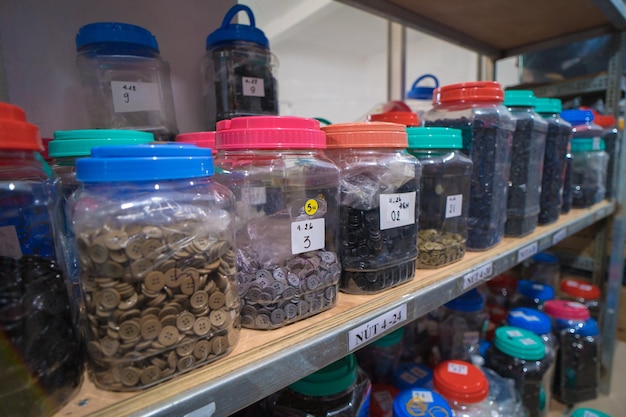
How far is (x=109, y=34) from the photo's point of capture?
0.58 m

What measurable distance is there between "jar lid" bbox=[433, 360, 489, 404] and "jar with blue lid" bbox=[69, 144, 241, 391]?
67cm

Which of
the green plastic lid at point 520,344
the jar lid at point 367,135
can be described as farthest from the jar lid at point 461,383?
the jar lid at point 367,135

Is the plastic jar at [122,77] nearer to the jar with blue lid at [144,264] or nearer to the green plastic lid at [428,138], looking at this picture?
the jar with blue lid at [144,264]

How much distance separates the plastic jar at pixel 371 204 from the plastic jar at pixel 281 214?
0.11 feet

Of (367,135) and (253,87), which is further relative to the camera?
(253,87)

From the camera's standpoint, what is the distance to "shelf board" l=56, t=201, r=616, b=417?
1.07 feet

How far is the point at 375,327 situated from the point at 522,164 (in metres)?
0.64

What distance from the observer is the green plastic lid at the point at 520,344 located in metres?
0.98

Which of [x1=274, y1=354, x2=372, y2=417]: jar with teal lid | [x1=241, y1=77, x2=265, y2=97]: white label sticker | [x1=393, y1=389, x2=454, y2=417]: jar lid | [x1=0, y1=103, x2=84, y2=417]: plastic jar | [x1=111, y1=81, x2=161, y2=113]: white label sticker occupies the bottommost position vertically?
[x1=393, y1=389, x2=454, y2=417]: jar lid

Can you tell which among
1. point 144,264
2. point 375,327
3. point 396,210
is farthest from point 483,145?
point 144,264

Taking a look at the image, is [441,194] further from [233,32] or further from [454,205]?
[233,32]

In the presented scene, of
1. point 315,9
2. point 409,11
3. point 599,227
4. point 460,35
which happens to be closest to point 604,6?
point 460,35

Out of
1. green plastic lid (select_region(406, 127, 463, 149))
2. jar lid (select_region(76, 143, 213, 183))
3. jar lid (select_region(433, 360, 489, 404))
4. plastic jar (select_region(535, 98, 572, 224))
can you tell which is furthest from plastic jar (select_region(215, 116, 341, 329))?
plastic jar (select_region(535, 98, 572, 224))

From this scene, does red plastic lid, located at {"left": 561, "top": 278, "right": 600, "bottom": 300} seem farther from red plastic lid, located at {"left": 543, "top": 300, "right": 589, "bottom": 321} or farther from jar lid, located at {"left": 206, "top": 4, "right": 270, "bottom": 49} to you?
jar lid, located at {"left": 206, "top": 4, "right": 270, "bottom": 49}
